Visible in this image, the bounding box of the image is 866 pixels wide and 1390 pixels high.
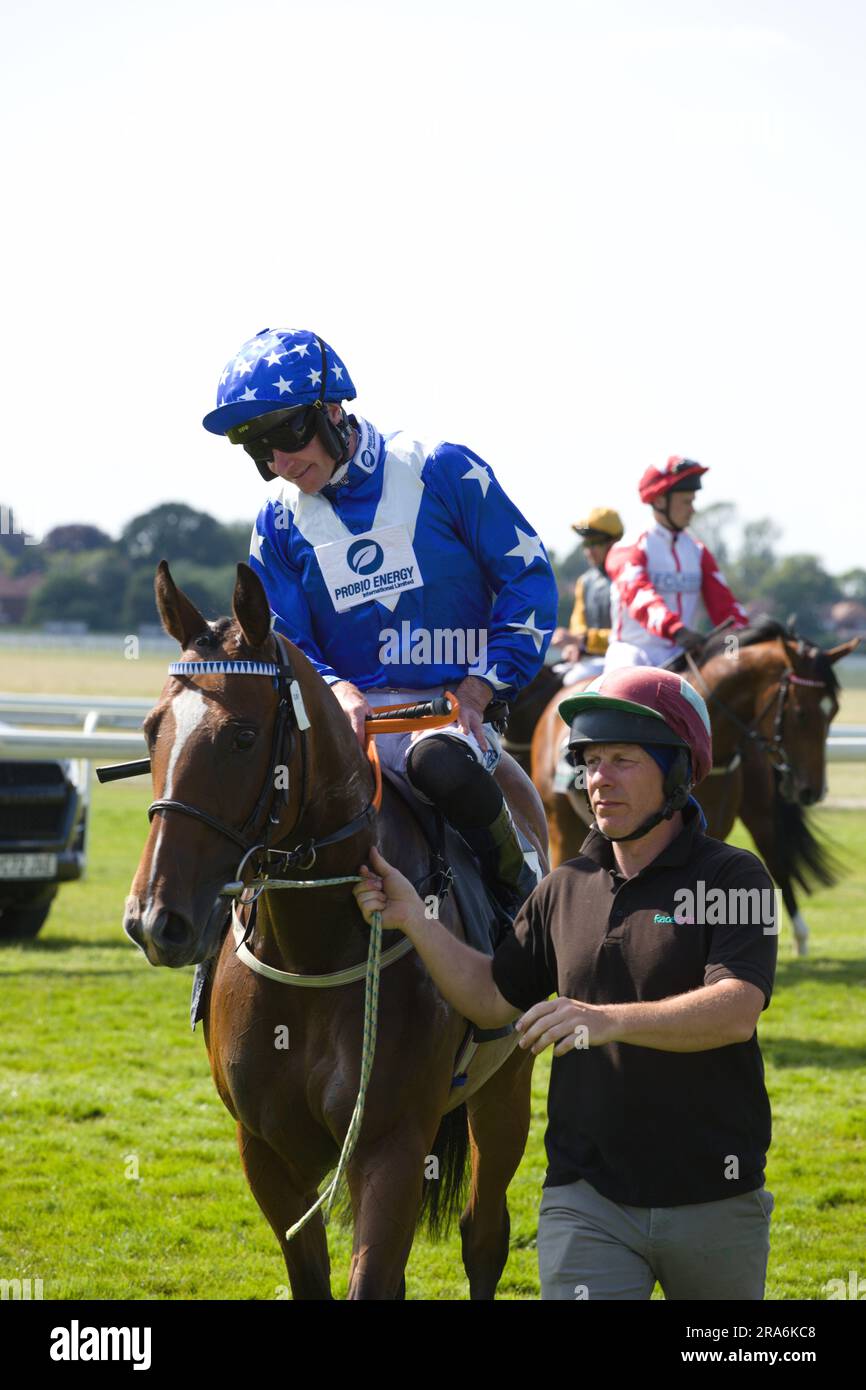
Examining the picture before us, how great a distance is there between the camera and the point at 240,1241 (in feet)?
17.4

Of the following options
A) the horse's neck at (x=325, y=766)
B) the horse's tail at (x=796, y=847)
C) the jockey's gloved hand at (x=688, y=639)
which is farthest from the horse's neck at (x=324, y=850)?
the horse's tail at (x=796, y=847)

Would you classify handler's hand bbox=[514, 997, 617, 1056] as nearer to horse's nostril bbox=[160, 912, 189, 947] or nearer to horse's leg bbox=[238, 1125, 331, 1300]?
horse's nostril bbox=[160, 912, 189, 947]

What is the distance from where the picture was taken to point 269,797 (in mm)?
3010

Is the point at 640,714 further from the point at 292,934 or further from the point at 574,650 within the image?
the point at 574,650

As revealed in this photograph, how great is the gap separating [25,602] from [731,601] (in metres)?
66.9

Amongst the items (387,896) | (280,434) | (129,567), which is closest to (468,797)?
(387,896)

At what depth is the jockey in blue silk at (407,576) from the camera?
3861 millimetres

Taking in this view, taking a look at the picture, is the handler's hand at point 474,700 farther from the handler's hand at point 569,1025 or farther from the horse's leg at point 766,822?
the horse's leg at point 766,822

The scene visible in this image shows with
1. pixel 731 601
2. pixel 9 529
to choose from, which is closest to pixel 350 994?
pixel 9 529

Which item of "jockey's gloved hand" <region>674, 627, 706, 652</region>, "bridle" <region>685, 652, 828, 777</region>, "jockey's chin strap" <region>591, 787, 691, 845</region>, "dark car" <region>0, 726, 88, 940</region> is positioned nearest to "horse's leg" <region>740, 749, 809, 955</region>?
"bridle" <region>685, 652, 828, 777</region>

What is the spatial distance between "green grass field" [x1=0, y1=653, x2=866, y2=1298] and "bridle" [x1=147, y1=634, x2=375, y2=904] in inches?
87.8

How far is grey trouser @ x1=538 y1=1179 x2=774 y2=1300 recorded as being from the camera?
8.80ft

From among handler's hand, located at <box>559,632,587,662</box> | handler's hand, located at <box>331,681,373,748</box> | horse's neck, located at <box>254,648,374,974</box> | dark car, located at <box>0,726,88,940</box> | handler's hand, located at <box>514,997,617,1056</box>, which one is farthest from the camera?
handler's hand, located at <box>559,632,587,662</box>
